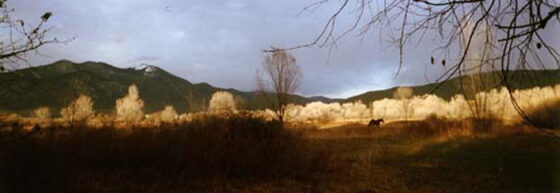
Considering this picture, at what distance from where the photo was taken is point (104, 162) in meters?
6.88

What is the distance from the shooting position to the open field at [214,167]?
15.3ft

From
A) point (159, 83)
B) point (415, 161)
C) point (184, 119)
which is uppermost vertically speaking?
point (159, 83)

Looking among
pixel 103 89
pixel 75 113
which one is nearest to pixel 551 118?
pixel 75 113

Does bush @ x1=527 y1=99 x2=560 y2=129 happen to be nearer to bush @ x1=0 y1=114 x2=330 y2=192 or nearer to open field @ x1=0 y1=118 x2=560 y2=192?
open field @ x1=0 y1=118 x2=560 y2=192

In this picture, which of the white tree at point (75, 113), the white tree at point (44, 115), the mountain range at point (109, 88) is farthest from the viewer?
the white tree at point (44, 115)

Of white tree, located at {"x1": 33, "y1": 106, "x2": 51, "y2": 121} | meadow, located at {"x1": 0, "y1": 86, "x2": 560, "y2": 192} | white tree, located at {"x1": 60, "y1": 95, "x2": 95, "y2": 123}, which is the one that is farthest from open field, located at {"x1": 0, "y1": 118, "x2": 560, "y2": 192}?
white tree, located at {"x1": 33, "y1": 106, "x2": 51, "y2": 121}

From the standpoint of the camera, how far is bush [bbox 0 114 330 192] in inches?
245

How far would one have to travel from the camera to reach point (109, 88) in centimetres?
14962

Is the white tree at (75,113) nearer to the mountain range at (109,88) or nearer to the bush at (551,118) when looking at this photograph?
the mountain range at (109,88)

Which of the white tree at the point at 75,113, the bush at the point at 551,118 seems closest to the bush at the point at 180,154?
the white tree at the point at 75,113

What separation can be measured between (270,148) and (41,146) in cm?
399

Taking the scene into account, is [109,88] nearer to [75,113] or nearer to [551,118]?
[75,113]

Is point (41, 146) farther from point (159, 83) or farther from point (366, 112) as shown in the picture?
point (159, 83)

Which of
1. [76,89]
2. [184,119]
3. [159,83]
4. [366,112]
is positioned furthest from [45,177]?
[159,83]
